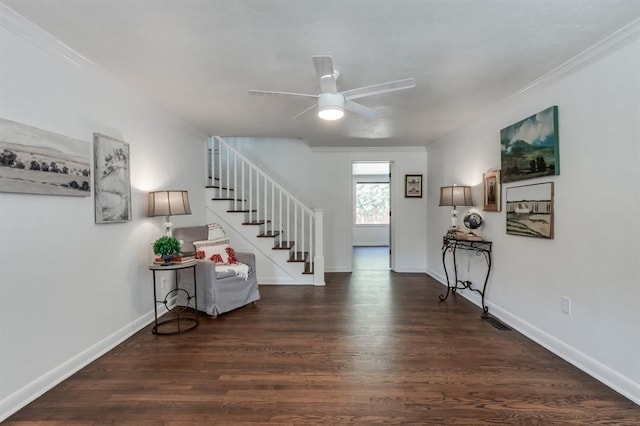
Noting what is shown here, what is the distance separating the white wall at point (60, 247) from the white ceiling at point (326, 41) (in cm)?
21

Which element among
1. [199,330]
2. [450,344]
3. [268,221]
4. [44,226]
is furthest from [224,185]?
[450,344]

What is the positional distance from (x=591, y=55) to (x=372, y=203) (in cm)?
776

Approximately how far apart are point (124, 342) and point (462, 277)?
3.95 metres

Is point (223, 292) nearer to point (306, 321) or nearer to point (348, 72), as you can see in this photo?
point (306, 321)

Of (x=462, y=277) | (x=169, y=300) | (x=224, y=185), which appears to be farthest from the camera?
(x=224, y=185)

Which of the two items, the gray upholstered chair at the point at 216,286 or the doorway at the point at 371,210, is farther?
the doorway at the point at 371,210

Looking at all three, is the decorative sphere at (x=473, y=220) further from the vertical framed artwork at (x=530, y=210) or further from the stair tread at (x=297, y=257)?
the stair tread at (x=297, y=257)

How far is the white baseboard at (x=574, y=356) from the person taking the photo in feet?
6.34

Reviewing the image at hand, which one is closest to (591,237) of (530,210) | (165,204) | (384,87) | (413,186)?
(530,210)

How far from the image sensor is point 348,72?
8.01 feet

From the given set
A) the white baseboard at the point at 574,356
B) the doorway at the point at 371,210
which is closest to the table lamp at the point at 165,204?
the white baseboard at the point at 574,356

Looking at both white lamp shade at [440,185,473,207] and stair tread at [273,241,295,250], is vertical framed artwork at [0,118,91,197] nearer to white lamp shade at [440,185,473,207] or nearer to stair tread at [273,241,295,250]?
stair tread at [273,241,295,250]

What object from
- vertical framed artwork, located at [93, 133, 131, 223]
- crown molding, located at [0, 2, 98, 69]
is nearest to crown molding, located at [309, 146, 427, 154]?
vertical framed artwork, located at [93, 133, 131, 223]

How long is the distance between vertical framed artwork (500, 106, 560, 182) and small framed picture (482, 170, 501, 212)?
0.55 feet
